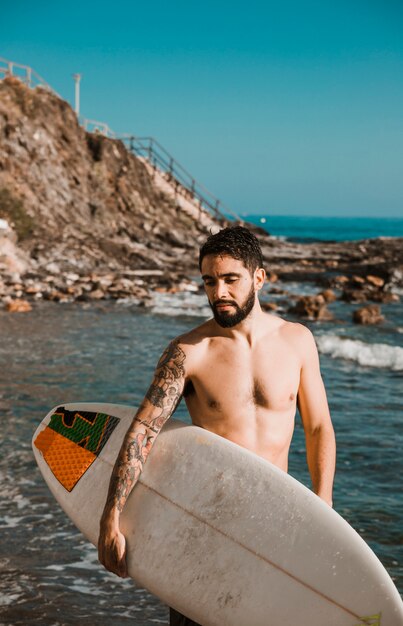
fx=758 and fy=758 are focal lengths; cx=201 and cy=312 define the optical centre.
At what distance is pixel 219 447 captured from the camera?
2693 millimetres

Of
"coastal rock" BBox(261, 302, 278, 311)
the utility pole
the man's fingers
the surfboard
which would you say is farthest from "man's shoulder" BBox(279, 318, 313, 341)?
the utility pole

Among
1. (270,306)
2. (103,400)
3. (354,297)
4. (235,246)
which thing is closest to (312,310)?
(270,306)

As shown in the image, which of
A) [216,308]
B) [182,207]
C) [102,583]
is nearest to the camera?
A: [216,308]

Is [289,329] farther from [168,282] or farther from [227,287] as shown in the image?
[168,282]

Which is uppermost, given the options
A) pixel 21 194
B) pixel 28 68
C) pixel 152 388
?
pixel 28 68

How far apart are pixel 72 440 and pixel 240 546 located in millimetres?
1016

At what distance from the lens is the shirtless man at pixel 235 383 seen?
2.62m

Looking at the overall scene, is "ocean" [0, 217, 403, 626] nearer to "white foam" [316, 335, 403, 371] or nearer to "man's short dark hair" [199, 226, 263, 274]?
"white foam" [316, 335, 403, 371]

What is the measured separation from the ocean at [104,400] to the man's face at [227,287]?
2.39m

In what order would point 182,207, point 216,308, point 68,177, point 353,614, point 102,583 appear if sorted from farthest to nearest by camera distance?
1. point 182,207
2. point 68,177
3. point 102,583
4. point 216,308
5. point 353,614

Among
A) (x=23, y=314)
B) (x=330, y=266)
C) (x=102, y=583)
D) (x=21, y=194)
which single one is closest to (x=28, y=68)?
(x=21, y=194)

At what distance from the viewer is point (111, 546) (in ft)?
8.50

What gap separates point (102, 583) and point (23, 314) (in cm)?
1294

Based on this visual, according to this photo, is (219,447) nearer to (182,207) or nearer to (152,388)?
(152,388)
